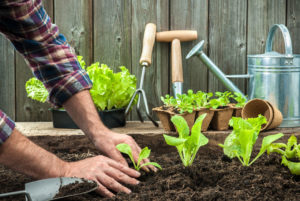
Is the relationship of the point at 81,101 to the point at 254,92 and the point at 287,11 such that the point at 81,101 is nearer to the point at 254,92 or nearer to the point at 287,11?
the point at 254,92

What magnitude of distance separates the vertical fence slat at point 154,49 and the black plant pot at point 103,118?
36 centimetres

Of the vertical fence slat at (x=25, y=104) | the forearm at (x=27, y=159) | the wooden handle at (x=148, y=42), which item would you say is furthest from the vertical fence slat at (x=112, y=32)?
the forearm at (x=27, y=159)

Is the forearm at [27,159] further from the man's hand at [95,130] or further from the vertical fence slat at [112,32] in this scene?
the vertical fence slat at [112,32]

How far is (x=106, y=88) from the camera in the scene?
5.95 ft

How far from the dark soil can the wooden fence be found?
4.33 feet

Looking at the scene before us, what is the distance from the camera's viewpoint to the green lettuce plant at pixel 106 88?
1804 millimetres

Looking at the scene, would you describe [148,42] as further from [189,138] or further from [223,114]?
[189,138]

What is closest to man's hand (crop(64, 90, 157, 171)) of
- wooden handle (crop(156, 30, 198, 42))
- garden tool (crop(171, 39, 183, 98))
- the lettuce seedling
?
the lettuce seedling

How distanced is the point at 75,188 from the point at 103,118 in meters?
0.93

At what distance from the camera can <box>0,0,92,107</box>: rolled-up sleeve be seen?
3.77 ft

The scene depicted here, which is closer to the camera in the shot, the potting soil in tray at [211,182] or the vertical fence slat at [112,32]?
the potting soil in tray at [211,182]

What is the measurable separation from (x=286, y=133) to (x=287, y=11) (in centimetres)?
82

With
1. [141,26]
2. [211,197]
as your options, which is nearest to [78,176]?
[211,197]

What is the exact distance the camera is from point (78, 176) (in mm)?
953
